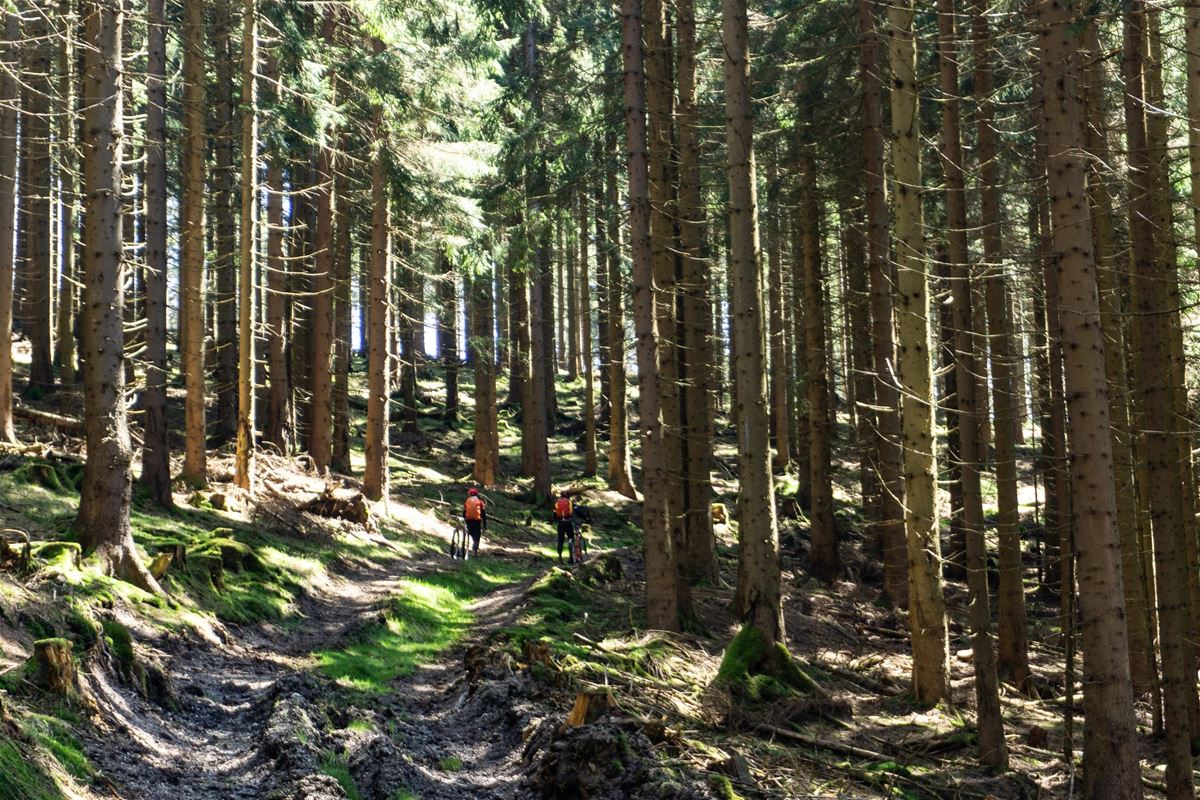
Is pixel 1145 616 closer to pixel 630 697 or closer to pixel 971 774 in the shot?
pixel 971 774

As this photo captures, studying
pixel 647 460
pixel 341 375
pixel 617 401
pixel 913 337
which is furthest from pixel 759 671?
pixel 341 375

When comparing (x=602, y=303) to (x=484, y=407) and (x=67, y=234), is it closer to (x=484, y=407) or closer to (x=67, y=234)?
(x=484, y=407)

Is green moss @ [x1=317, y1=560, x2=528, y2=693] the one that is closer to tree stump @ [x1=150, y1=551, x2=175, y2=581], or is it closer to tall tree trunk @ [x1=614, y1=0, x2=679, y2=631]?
tree stump @ [x1=150, y1=551, x2=175, y2=581]

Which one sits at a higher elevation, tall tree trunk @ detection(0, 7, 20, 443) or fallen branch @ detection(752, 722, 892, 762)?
tall tree trunk @ detection(0, 7, 20, 443)

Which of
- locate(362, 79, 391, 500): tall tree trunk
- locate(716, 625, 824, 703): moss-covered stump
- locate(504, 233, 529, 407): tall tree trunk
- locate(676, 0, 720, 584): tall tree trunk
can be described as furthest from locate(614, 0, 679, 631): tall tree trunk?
locate(362, 79, 391, 500): tall tree trunk

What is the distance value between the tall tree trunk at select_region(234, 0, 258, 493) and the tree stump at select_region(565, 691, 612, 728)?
1198cm

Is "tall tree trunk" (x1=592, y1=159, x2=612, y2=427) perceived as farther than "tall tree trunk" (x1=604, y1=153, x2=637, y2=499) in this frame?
Yes

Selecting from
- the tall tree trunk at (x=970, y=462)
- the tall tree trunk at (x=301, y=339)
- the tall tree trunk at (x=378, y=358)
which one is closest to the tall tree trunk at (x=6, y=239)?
the tall tree trunk at (x=378, y=358)

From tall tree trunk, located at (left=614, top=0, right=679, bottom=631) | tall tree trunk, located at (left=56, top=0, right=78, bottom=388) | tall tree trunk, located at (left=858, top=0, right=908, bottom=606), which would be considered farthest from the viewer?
tall tree trunk, located at (left=56, top=0, right=78, bottom=388)

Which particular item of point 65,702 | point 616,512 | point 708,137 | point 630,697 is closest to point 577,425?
point 616,512

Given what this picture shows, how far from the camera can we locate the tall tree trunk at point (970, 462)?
35.4 feet

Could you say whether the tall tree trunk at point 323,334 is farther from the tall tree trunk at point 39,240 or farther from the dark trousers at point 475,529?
the tall tree trunk at point 39,240

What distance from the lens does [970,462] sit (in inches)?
440

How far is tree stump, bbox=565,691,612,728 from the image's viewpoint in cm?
784
